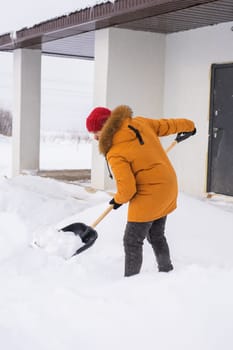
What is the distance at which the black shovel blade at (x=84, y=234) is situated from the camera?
4551mm

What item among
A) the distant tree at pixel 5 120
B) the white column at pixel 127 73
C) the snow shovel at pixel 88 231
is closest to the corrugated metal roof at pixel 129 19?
the white column at pixel 127 73

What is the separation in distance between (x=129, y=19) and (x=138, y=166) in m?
4.33

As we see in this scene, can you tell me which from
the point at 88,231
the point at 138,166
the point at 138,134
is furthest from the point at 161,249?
the point at 138,134

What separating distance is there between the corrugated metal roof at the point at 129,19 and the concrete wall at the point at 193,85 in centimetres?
21

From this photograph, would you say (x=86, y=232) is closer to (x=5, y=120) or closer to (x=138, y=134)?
(x=138, y=134)

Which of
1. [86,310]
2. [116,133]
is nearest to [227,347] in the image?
[86,310]

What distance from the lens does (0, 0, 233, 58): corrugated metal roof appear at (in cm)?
695

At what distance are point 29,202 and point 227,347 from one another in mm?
4784

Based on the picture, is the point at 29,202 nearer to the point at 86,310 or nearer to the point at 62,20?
the point at 62,20

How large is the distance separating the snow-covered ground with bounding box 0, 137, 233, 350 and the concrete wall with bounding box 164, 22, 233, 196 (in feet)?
8.85

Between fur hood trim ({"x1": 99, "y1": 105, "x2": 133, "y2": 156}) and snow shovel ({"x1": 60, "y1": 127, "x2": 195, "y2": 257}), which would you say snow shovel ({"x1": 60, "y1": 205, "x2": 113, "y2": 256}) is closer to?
snow shovel ({"x1": 60, "y1": 127, "x2": 195, "y2": 257})

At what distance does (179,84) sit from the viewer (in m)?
9.15

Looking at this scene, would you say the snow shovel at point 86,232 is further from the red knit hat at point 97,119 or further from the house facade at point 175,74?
the house facade at point 175,74

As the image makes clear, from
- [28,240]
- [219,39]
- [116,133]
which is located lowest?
[28,240]
